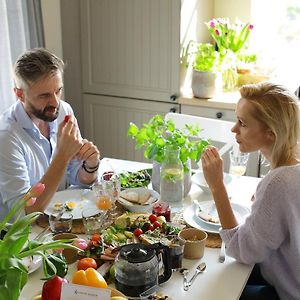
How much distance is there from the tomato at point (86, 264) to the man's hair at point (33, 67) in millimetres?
840

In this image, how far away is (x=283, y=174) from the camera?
153cm

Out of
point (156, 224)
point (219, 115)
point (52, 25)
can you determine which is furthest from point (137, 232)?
point (52, 25)

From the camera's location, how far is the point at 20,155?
195cm

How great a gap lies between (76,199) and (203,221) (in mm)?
523

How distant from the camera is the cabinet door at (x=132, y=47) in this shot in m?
3.11

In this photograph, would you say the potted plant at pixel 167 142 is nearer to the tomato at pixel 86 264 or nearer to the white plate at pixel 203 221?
the white plate at pixel 203 221

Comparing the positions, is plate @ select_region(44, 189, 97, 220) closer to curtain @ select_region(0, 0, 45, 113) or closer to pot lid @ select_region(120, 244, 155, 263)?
pot lid @ select_region(120, 244, 155, 263)

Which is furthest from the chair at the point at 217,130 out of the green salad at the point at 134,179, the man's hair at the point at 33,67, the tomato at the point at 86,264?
the tomato at the point at 86,264

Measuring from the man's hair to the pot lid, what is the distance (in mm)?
930

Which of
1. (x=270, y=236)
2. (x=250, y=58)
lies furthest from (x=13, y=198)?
(x=250, y=58)

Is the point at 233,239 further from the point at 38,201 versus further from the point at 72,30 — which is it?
the point at 72,30

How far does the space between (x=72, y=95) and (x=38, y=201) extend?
1810mm

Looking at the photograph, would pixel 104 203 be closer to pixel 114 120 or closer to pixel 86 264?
pixel 86 264

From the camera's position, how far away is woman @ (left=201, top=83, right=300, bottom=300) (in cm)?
152
